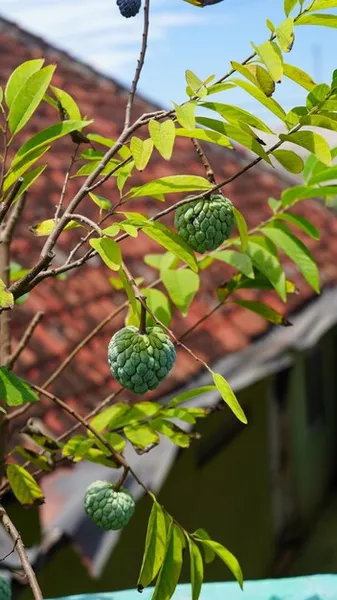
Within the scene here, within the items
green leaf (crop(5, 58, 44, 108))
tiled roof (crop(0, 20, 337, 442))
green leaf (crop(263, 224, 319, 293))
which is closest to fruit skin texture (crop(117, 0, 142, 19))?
green leaf (crop(5, 58, 44, 108))

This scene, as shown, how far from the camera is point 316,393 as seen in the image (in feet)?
22.8

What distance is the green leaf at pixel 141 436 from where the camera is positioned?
1268 mm

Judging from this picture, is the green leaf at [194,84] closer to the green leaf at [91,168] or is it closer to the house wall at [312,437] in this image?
the green leaf at [91,168]

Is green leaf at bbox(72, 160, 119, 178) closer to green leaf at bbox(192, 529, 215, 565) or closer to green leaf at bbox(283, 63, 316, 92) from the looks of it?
green leaf at bbox(283, 63, 316, 92)

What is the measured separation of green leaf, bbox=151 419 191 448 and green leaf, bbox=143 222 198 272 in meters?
0.39

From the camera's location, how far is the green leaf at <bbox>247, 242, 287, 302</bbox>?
1316mm

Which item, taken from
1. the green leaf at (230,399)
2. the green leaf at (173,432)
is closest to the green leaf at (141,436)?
the green leaf at (173,432)

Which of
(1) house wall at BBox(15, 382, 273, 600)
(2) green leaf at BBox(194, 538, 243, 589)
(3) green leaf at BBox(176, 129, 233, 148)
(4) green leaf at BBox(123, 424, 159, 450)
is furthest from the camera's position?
(1) house wall at BBox(15, 382, 273, 600)

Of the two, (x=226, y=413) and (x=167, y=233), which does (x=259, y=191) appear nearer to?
(x=226, y=413)

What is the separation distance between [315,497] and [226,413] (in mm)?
2312

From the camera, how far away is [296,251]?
1.36m

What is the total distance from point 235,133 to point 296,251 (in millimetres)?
462

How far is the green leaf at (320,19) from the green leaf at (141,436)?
0.64m

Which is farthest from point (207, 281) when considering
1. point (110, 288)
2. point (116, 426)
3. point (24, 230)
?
point (116, 426)
